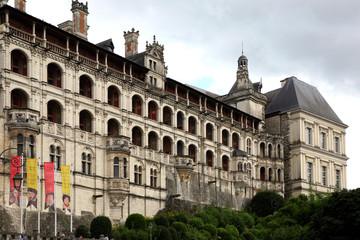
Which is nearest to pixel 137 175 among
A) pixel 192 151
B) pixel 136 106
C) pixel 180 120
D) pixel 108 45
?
pixel 136 106

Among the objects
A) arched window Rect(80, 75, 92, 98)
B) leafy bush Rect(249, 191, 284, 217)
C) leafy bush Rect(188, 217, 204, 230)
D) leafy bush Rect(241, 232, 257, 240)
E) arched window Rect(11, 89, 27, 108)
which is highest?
arched window Rect(80, 75, 92, 98)

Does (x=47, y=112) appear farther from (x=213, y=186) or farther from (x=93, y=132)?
(x=213, y=186)

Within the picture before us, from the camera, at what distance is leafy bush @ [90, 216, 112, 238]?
52.1m

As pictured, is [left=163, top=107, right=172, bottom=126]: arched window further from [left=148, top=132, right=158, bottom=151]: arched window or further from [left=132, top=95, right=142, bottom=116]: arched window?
[left=132, top=95, right=142, bottom=116]: arched window

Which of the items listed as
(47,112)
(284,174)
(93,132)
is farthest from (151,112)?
(284,174)

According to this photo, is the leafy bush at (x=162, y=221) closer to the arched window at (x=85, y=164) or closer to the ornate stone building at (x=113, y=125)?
the ornate stone building at (x=113, y=125)

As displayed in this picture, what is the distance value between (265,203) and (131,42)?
25.3m

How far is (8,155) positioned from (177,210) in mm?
21248

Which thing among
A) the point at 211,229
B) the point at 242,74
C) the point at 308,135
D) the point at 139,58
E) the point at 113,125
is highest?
the point at 242,74

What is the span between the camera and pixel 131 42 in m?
73.5

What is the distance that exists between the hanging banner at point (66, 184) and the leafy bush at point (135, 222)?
6008 millimetres

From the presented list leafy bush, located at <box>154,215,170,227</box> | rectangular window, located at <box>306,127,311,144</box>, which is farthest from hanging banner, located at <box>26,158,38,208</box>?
rectangular window, located at <box>306,127,311,144</box>

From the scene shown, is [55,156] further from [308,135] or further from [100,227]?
[308,135]

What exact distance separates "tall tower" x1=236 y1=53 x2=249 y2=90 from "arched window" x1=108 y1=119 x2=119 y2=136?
32.0 meters
